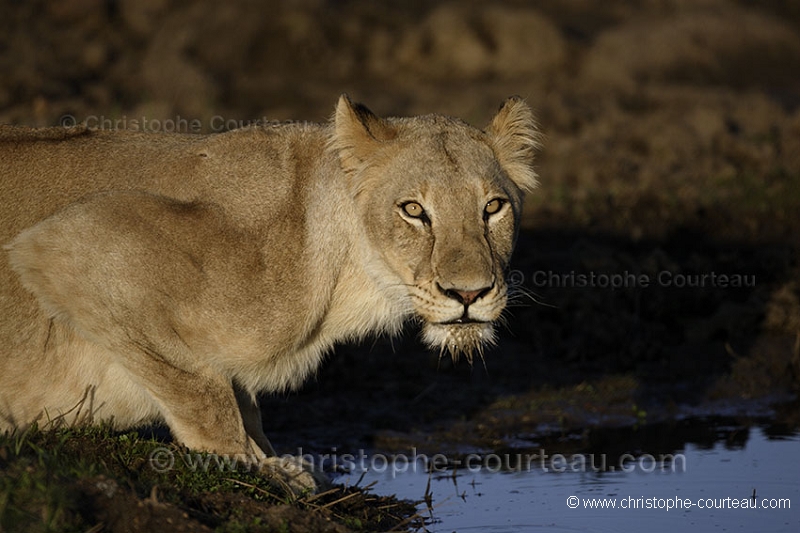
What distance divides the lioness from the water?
105 cm

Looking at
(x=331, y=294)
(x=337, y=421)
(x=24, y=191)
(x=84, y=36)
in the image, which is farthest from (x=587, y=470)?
(x=84, y=36)

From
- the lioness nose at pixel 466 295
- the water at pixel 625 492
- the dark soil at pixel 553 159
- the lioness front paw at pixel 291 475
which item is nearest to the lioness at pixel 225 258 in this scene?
the lioness nose at pixel 466 295

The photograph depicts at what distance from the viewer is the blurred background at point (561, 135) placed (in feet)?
26.9

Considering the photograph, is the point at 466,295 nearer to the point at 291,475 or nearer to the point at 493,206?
the point at 493,206

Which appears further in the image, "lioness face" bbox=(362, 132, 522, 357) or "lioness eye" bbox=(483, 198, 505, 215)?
"lioness eye" bbox=(483, 198, 505, 215)

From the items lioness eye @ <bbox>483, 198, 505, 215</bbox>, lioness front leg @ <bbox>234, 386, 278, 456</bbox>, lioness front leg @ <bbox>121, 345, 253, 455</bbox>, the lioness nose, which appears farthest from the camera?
lioness front leg @ <bbox>234, 386, 278, 456</bbox>

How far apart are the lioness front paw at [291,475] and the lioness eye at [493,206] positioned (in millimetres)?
1482

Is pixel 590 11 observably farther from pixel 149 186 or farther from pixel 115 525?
pixel 115 525

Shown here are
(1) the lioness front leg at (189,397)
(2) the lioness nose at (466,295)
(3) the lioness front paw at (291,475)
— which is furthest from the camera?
(3) the lioness front paw at (291,475)

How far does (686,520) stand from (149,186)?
10.3 ft

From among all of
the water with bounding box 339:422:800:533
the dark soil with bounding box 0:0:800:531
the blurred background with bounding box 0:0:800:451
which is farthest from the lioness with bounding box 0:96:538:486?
the blurred background with bounding box 0:0:800:451

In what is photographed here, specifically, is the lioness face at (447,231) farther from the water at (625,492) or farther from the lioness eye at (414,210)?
the water at (625,492)

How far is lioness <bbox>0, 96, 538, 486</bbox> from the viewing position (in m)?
5.27

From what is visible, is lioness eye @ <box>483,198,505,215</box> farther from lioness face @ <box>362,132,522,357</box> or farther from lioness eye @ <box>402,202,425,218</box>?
lioness eye @ <box>402,202,425,218</box>
